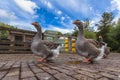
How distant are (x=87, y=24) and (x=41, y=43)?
58.9ft

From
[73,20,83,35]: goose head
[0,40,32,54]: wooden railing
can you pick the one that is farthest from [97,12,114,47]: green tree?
[73,20,83,35]: goose head

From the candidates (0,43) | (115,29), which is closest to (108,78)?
(0,43)

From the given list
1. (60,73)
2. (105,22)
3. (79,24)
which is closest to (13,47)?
(79,24)

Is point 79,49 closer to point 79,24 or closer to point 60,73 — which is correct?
point 79,24

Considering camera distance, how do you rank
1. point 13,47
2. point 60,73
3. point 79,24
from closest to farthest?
point 60,73 < point 79,24 < point 13,47

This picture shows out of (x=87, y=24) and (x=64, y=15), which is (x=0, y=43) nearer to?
(x=64, y=15)

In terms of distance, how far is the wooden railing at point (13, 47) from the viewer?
5228 mm

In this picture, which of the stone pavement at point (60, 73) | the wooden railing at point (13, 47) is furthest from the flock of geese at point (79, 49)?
the wooden railing at point (13, 47)

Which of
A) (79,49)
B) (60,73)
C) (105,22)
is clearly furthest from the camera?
(105,22)

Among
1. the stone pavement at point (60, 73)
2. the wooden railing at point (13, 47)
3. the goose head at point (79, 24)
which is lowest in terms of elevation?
the stone pavement at point (60, 73)

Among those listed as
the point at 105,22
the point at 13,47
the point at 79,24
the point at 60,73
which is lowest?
the point at 60,73

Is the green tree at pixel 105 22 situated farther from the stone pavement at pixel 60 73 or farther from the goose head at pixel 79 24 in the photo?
the stone pavement at pixel 60 73

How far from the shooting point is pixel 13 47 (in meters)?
5.44

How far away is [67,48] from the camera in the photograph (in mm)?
8273
